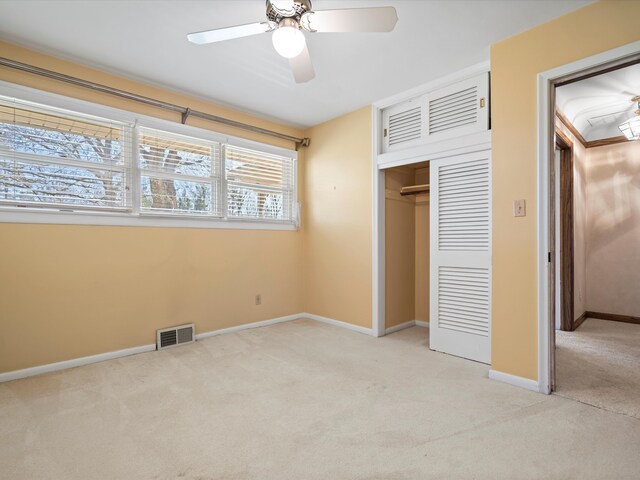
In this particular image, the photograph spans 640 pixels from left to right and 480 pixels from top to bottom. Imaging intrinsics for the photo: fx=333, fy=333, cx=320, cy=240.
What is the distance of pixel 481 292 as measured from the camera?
2.91m

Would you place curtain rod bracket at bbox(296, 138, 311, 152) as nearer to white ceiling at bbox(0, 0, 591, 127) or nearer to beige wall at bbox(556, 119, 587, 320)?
white ceiling at bbox(0, 0, 591, 127)

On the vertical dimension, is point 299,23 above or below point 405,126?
above

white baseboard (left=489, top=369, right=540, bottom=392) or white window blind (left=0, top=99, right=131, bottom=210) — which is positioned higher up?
white window blind (left=0, top=99, right=131, bottom=210)

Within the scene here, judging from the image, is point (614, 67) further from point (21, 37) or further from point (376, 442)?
point (21, 37)

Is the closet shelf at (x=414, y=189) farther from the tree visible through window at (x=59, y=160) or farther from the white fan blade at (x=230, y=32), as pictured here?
the tree visible through window at (x=59, y=160)

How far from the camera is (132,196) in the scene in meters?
3.13

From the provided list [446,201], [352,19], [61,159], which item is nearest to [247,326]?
[61,159]

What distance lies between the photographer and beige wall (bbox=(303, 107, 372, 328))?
380cm

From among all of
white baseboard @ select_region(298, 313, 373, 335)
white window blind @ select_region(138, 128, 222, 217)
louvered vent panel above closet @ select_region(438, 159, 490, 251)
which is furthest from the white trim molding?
white window blind @ select_region(138, 128, 222, 217)

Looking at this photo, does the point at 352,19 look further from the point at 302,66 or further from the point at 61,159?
the point at 61,159

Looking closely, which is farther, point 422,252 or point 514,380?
point 422,252

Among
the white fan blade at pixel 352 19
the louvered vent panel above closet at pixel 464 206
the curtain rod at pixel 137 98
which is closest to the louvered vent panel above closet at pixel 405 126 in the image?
the louvered vent panel above closet at pixel 464 206

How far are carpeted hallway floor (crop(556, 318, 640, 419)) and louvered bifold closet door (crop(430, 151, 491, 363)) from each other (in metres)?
0.64

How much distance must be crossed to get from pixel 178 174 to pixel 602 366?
13.9ft
